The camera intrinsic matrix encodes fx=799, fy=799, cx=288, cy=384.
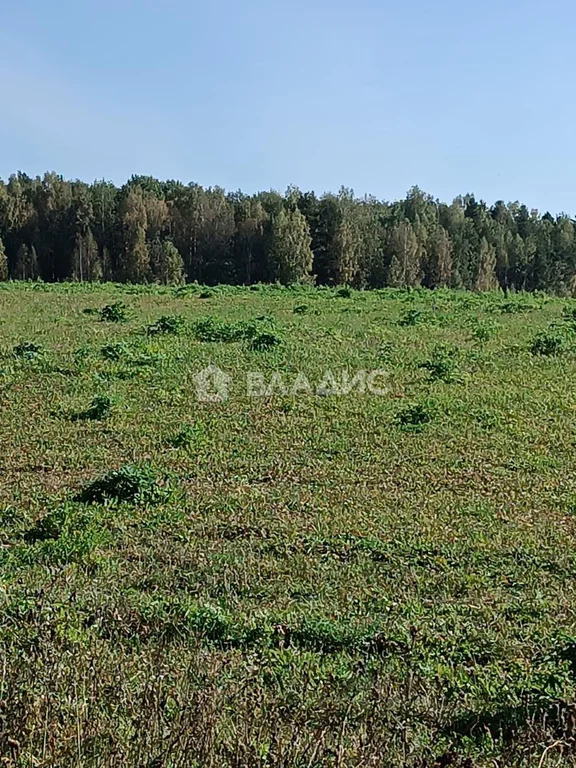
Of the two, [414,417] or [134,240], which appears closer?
[414,417]

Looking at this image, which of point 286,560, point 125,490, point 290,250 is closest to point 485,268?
point 290,250

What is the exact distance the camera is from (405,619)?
528cm

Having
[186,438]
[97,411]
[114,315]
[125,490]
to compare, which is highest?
[114,315]

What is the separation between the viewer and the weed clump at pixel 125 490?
25.1 ft

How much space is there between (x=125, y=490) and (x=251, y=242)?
50345 mm

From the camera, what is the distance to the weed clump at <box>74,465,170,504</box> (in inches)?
301

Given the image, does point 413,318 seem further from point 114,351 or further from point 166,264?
point 166,264

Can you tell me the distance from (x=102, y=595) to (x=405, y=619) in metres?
2.05

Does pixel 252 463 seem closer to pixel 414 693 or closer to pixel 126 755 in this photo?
pixel 414 693

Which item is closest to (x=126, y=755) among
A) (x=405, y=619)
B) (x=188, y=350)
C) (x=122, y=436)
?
(x=405, y=619)

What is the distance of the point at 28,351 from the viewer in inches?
563
